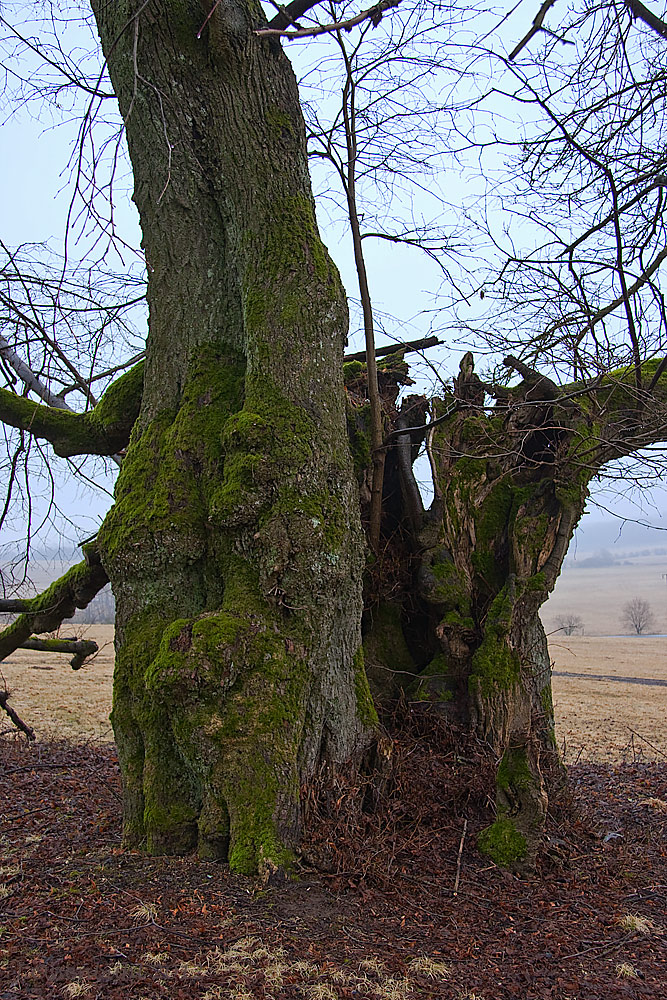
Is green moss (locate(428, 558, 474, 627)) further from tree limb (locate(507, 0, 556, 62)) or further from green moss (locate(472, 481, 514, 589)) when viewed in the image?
tree limb (locate(507, 0, 556, 62))

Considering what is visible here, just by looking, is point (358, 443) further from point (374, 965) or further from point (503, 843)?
point (374, 965)

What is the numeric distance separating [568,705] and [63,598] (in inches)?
480

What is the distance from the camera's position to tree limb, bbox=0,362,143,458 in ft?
19.8

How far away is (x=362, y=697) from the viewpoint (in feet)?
16.8

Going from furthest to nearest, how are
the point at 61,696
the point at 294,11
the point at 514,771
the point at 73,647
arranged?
the point at 61,696 → the point at 73,647 → the point at 514,771 → the point at 294,11

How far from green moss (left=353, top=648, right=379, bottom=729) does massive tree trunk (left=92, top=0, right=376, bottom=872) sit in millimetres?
22

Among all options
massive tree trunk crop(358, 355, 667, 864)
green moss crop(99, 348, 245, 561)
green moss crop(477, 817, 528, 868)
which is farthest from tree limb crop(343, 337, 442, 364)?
green moss crop(477, 817, 528, 868)

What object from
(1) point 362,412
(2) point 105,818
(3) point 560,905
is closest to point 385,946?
(3) point 560,905

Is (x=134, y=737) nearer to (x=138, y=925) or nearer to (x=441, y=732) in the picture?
(x=138, y=925)

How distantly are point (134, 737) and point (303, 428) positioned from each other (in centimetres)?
237

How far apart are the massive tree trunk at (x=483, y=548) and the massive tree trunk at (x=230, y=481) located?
3.99 ft

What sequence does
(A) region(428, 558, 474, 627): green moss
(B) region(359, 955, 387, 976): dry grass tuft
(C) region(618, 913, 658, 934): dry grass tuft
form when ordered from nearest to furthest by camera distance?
(B) region(359, 955, 387, 976): dry grass tuft < (C) region(618, 913, 658, 934): dry grass tuft < (A) region(428, 558, 474, 627): green moss

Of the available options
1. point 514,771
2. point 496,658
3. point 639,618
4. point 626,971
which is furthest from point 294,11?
point 639,618

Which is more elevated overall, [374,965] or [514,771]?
[514,771]
